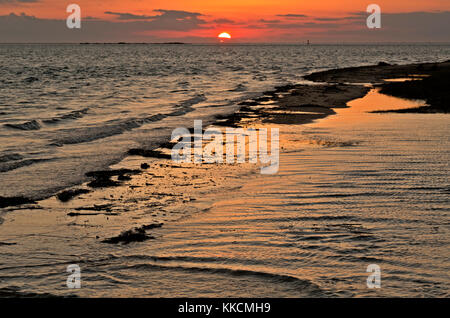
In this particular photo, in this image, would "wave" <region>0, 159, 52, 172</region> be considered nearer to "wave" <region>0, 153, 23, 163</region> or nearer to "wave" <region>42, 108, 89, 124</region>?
"wave" <region>0, 153, 23, 163</region>

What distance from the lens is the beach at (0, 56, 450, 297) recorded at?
579cm

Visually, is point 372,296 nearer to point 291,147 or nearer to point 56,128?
point 291,147

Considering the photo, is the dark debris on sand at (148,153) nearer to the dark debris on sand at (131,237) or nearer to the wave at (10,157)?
the wave at (10,157)

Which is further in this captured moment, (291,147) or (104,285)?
(291,147)

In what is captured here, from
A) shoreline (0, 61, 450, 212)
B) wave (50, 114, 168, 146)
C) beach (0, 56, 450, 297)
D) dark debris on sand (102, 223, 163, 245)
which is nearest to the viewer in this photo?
beach (0, 56, 450, 297)

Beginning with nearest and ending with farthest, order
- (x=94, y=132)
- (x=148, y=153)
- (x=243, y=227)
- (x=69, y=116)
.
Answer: (x=243, y=227) < (x=148, y=153) < (x=94, y=132) < (x=69, y=116)

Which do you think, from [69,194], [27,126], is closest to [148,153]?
[69,194]

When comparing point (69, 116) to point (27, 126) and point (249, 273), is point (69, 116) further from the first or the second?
point (249, 273)

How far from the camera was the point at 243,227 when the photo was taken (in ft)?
25.2

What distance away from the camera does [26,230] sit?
7.82 meters

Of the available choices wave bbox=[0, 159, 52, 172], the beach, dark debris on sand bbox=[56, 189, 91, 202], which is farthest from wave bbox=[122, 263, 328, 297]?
wave bbox=[0, 159, 52, 172]

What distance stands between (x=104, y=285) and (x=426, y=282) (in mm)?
3577

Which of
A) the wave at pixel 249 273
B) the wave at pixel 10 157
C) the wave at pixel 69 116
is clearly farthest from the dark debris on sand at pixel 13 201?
the wave at pixel 69 116
